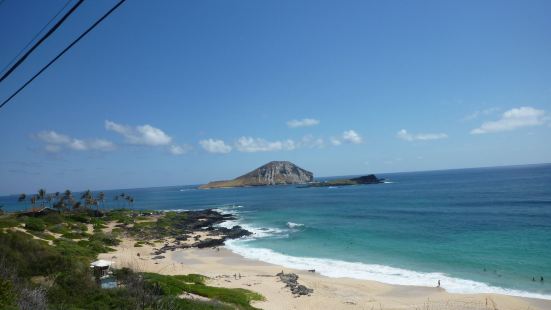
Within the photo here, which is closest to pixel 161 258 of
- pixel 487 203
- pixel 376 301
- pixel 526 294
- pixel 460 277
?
pixel 376 301

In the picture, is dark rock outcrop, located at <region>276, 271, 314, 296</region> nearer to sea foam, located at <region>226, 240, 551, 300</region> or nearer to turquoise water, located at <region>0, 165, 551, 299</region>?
sea foam, located at <region>226, 240, 551, 300</region>

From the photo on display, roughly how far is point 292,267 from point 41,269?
23942 mm

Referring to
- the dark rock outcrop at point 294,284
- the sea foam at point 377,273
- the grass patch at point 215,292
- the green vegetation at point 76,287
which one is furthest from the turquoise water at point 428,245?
the green vegetation at point 76,287

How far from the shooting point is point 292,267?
37500mm

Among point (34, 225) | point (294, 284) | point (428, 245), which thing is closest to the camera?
point (294, 284)

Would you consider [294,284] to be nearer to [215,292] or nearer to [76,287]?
[215,292]

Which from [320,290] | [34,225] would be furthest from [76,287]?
[34,225]

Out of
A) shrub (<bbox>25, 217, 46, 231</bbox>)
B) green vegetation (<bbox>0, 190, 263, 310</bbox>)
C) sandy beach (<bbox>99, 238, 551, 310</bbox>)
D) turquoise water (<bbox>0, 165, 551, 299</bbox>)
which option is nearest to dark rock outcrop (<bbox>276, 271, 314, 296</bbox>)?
sandy beach (<bbox>99, 238, 551, 310</bbox>)

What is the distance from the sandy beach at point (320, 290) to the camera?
24469 millimetres

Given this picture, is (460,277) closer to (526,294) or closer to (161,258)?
(526,294)

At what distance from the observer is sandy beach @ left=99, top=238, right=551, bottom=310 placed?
2447 centimetres

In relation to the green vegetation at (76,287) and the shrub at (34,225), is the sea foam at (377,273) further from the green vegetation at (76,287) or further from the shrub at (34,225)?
the shrub at (34,225)

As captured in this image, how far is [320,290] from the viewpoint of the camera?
28891 millimetres

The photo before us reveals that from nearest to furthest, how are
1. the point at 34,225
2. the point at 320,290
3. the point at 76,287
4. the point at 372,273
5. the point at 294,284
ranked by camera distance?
the point at 76,287
the point at 320,290
the point at 294,284
the point at 372,273
the point at 34,225
